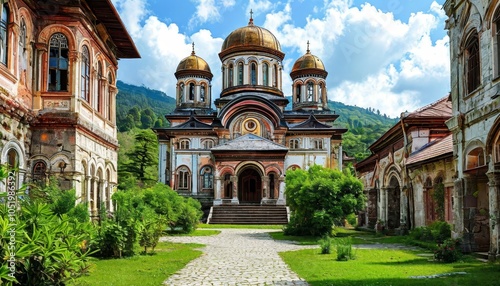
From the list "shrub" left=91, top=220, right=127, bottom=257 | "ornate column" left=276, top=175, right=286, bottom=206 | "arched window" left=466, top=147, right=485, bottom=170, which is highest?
"arched window" left=466, top=147, right=485, bottom=170

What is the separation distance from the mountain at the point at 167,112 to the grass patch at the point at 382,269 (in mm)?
49338

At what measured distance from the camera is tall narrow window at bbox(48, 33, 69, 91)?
1298 cm

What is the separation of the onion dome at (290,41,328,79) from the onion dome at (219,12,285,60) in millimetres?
2831

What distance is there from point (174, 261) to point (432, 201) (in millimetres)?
10692

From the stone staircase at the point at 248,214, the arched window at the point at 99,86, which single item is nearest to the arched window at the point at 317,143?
the stone staircase at the point at 248,214

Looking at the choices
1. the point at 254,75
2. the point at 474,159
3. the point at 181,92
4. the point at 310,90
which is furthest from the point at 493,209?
the point at 181,92

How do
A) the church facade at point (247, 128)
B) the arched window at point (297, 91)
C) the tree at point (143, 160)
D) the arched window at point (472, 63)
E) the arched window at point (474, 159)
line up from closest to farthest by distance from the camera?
Answer: the arched window at point (472, 63) → the arched window at point (474, 159) → the church facade at point (247, 128) → the arched window at point (297, 91) → the tree at point (143, 160)

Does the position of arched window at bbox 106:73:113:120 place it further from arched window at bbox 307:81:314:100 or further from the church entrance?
arched window at bbox 307:81:314:100

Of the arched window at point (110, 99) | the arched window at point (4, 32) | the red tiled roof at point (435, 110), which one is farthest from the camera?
the red tiled roof at point (435, 110)

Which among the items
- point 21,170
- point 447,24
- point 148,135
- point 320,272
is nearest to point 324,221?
point 447,24

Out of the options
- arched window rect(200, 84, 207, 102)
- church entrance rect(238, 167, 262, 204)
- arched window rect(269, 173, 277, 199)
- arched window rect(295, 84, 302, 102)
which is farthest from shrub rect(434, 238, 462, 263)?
arched window rect(200, 84, 207, 102)

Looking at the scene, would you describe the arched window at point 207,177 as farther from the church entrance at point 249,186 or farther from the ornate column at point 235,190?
the ornate column at point 235,190

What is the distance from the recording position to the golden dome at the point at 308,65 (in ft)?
148

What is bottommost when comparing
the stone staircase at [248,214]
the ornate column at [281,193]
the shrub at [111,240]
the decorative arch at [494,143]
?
the stone staircase at [248,214]
